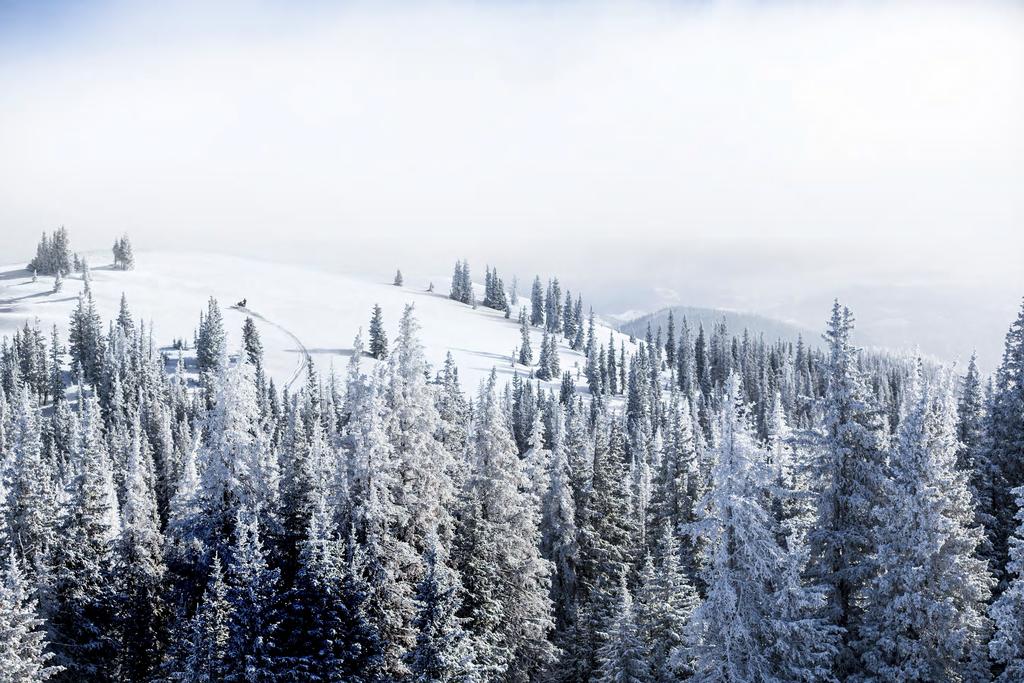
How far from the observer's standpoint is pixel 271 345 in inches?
6801

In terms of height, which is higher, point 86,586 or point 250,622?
point 250,622

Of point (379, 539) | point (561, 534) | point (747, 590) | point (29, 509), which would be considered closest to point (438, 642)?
point (379, 539)

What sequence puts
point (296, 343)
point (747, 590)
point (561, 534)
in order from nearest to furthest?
point (747, 590) → point (561, 534) → point (296, 343)

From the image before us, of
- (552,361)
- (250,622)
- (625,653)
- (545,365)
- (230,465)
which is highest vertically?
(230,465)

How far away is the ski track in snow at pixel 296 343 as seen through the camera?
153500 mm

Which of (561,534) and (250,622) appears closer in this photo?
(250,622)

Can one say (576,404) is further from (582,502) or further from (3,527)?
(3,527)

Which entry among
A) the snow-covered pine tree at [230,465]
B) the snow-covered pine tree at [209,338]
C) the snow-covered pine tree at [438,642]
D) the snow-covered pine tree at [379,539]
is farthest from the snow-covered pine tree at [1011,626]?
the snow-covered pine tree at [209,338]

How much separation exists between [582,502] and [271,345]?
139m

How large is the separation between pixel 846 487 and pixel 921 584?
3821 mm

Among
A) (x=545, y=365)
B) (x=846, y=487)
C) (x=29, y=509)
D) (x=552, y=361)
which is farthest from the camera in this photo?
(x=552, y=361)

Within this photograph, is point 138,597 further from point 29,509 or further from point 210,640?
point 210,640

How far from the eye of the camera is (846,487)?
83.9 feet

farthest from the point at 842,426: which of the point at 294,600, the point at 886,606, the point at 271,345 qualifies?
the point at 271,345
